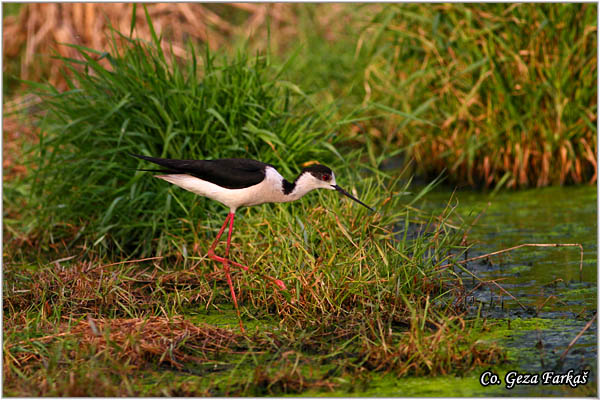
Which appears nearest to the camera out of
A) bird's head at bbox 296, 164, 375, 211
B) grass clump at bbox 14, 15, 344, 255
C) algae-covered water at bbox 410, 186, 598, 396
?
algae-covered water at bbox 410, 186, 598, 396

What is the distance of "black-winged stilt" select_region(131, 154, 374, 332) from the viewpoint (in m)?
4.93

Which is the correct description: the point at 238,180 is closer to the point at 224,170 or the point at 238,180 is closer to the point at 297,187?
the point at 224,170

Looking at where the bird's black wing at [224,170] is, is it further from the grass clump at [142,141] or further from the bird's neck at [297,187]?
the grass clump at [142,141]

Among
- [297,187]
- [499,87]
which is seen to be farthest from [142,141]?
[499,87]

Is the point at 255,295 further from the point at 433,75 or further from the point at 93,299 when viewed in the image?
the point at 433,75

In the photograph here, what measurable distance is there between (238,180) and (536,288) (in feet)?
6.92

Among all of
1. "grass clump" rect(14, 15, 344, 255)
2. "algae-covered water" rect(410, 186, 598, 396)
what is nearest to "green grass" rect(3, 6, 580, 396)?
"grass clump" rect(14, 15, 344, 255)

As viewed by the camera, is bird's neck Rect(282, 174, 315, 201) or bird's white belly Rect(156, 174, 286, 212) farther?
bird's neck Rect(282, 174, 315, 201)

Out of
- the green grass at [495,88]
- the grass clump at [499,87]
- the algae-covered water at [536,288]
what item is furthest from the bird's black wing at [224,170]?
the grass clump at [499,87]

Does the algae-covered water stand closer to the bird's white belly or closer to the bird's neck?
the bird's neck

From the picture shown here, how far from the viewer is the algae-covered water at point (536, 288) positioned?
12.1ft

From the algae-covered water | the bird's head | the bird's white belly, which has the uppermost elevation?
the bird's head

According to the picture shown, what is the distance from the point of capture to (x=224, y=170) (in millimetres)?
4930

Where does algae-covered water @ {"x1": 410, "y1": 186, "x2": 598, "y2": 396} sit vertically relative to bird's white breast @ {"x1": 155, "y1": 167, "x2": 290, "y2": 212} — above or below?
below
